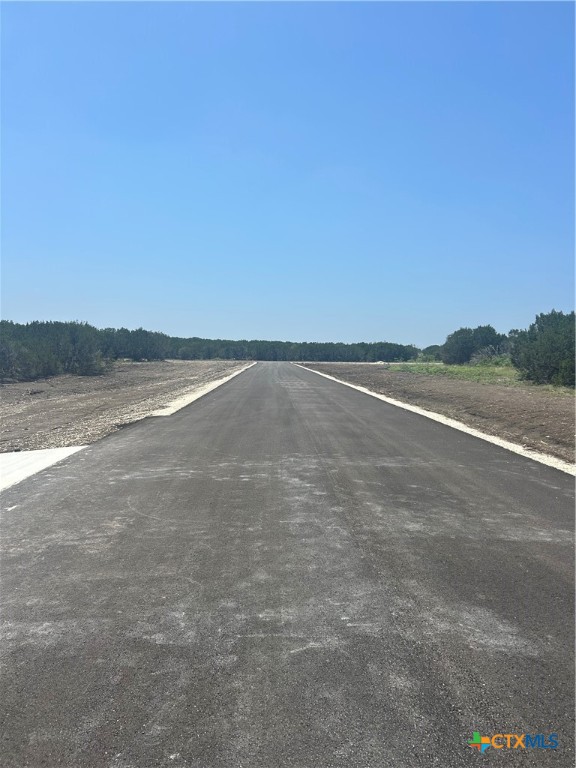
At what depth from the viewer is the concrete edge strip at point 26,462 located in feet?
31.4

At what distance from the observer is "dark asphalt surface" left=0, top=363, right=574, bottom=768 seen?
9.85 ft

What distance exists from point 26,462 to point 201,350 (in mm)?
132047

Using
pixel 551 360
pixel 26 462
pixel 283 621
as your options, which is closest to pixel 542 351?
pixel 551 360

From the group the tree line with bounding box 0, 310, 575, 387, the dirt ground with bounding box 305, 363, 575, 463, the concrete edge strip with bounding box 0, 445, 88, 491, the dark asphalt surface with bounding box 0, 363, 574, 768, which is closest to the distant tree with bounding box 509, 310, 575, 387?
the tree line with bounding box 0, 310, 575, 387

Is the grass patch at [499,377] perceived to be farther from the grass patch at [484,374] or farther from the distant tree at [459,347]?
the distant tree at [459,347]

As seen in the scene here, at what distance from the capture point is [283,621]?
427cm

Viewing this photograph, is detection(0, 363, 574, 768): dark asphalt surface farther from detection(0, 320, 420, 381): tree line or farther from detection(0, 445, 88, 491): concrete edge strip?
detection(0, 320, 420, 381): tree line

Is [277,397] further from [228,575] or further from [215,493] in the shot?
[228,575]

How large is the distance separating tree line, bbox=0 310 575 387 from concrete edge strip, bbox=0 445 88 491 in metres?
34.8

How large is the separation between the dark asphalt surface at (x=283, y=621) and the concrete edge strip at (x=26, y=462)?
0.83 meters

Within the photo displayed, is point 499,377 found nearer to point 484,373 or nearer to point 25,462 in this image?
point 484,373

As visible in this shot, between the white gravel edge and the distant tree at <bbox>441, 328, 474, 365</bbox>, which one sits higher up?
the distant tree at <bbox>441, 328, 474, 365</bbox>

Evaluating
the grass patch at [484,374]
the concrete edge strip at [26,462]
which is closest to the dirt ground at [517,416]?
the concrete edge strip at [26,462]

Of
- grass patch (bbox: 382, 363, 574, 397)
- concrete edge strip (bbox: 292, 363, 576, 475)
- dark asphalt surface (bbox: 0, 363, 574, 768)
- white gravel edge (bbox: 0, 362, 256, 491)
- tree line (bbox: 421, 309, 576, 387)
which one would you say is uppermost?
tree line (bbox: 421, 309, 576, 387)
